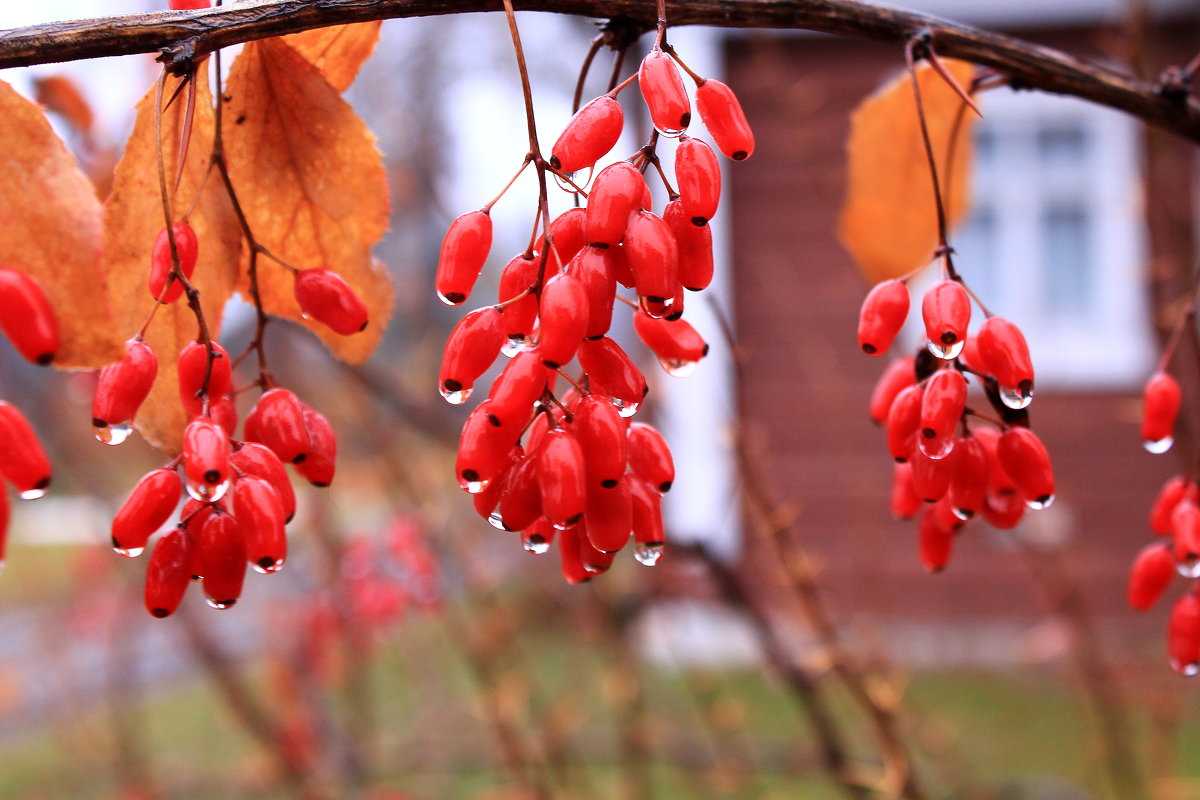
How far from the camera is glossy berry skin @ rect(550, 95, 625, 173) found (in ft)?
2.15

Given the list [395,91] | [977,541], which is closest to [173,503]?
[395,91]

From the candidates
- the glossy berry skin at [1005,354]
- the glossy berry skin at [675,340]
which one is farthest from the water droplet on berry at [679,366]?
the glossy berry skin at [1005,354]

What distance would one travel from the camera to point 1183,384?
1.68 m

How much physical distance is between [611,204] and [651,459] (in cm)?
20

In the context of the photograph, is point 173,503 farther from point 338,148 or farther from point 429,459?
point 429,459

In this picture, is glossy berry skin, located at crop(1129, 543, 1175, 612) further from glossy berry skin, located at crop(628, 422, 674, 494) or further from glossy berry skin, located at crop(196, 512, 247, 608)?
glossy berry skin, located at crop(196, 512, 247, 608)

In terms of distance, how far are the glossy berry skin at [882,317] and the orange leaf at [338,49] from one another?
0.45m

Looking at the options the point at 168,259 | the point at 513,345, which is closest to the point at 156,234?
the point at 168,259

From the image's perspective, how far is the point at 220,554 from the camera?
0.68 metres

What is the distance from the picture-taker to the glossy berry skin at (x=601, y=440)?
0.66 m

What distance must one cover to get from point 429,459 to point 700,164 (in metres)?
3.40

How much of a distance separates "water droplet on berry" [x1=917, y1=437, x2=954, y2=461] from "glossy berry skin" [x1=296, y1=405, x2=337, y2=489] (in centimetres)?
43

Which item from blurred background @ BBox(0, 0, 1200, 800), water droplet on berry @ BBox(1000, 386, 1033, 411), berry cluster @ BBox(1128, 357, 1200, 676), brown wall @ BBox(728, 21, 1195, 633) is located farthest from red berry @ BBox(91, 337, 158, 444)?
brown wall @ BBox(728, 21, 1195, 633)

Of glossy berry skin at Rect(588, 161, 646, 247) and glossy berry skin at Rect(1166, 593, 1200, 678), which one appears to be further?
glossy berry skin at Rect(1166, 593, 1200, 678)
